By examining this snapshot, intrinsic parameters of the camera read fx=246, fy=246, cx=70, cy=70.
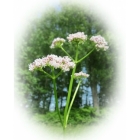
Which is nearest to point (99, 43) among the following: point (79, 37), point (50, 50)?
point (79, 37)

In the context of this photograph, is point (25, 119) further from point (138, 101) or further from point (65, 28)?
point (65, 28)

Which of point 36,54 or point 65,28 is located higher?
point 65,28

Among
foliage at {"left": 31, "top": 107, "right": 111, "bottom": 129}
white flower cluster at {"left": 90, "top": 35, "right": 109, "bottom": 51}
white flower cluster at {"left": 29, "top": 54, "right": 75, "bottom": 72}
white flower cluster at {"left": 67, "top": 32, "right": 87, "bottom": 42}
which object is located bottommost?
foliage at {"left": 31, "top": 107, "right": 111, "bottom": 129}

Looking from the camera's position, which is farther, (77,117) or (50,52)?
A: (50,52)

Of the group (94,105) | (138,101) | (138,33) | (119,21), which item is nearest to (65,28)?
(119,21)

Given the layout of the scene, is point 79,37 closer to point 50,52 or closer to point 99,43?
point 99,43

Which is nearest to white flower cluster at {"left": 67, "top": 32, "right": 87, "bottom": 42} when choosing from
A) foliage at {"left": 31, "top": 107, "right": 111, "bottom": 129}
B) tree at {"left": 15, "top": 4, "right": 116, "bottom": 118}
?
foliage at {"left": 31, "top": 107, "right": 111, "bottom": 129}

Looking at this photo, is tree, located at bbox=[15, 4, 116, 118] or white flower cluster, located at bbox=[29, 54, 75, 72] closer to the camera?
white flower cluster, located at bbox=[29, 54, 75, 72]

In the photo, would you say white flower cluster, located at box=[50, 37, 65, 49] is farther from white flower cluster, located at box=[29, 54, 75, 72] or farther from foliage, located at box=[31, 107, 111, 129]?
foliage, located at box=[31, 107, 111, 129]

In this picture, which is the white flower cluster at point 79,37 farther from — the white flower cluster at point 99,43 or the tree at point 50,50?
the tree at point 50,50

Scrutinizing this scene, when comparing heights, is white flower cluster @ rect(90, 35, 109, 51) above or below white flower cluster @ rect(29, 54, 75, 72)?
above

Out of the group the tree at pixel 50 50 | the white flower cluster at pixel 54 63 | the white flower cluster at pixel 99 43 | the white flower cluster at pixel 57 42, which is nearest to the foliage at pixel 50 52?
the tree at pixel 50 50
